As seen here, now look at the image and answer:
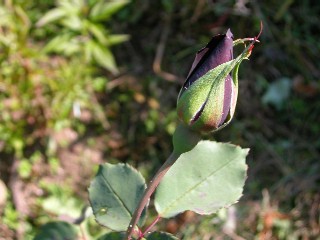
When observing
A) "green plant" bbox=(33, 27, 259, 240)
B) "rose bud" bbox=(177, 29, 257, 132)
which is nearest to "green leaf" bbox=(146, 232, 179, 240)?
"green plant" bbox=(33, 27, 259, 240)

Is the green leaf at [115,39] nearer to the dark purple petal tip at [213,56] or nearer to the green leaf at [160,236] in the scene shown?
the green leaf at [160,236]

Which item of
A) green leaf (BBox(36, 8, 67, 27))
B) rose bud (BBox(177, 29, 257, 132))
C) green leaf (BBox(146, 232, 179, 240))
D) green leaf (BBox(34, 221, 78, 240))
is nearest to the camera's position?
rose bud (BBox(177, 29, 257, 132))

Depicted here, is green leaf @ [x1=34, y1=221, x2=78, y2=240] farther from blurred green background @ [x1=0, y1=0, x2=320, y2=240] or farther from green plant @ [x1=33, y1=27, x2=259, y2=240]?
blurred green background @ [x1=0, y1=0, x2=320, y2=240]

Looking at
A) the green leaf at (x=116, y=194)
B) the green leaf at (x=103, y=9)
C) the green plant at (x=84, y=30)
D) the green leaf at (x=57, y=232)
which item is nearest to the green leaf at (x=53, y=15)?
the green plant at (x=84, y=30)

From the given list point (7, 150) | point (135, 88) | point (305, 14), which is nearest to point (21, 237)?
point (7, 150)

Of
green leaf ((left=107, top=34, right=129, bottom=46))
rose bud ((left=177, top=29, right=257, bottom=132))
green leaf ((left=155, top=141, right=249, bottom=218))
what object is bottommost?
green leaf ((left=107, top=34, right=129, bottom=46))

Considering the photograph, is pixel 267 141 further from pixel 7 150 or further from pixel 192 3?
pixel 7 150
